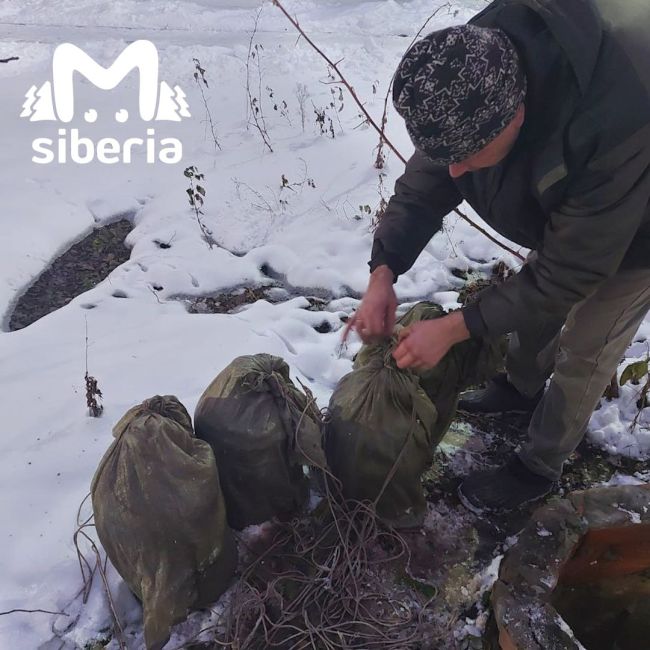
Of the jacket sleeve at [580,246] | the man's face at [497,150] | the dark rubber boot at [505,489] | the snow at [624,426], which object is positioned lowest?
the dark rubber boot at [505,489]

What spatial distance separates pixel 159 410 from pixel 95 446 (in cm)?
A: 81

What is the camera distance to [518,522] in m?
2.25

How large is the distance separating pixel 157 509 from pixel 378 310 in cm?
90

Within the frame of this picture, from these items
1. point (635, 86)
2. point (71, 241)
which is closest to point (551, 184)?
point (635, 86)

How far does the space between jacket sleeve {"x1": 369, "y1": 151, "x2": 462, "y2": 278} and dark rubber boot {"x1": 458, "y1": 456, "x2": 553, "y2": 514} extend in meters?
0.92

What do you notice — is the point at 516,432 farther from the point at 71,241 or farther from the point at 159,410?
the point at 71,241

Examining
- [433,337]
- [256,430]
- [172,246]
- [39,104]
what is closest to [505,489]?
[433,337]

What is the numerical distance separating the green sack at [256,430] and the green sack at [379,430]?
0.11 m

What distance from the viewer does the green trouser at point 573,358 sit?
1.79 m

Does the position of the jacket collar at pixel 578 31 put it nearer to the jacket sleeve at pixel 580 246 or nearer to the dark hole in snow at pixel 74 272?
the jacket sleeve at pixel 580 246

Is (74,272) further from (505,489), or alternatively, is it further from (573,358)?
(573,358)

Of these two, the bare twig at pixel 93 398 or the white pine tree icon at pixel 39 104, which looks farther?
the white pine tree icon at pixel 39 104

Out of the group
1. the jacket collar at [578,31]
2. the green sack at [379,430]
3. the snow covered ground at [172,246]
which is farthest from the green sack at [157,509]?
the jacket collar at [578,31]

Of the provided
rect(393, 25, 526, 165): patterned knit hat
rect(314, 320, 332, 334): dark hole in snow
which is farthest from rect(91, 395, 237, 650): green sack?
rect(314, 320, 332, 334): dark hole in snow
